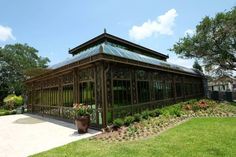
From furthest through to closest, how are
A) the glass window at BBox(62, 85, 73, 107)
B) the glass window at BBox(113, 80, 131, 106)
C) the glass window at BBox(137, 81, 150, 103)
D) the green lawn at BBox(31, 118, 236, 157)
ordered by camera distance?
the glass window at BBox(62, 85, 73, 107)
the glass window at BBox(137, 81, 150, 103)
the glass window at BBox(113, 80, 131, 106)
the green lawn at BBox(31, 118, 236, 157)

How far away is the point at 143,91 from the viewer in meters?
11.1

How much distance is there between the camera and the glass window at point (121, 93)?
29.2 feet

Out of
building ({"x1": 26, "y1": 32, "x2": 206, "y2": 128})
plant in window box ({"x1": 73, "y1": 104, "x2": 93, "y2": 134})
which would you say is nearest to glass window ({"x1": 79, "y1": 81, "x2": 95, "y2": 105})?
building ({"x1": 26, "y1": 32, "x2": 206, "y2": 128})

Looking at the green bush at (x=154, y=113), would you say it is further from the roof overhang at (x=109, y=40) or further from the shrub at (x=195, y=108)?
the roof overhang at (x=109, y=40)

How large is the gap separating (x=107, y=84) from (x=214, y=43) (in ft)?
57.8

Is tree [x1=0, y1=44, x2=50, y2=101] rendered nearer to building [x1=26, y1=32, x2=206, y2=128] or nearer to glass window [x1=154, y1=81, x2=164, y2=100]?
building [x1=26, y1=32, x2=206, y2=128]

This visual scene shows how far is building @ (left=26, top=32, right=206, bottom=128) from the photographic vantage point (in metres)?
8.44

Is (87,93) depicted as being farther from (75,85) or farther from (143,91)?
(143,91)

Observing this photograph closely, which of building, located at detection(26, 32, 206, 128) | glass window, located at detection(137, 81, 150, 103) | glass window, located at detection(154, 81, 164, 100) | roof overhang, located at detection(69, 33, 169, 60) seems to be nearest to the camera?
building, located at detection(26, 32, 206, 128)

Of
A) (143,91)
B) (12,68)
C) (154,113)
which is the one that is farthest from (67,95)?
(12,68)

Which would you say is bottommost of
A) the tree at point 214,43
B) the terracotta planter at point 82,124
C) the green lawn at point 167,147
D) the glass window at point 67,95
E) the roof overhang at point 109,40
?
the green lawn at point 167,147

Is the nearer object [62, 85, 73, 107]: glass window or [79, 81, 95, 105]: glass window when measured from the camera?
[79, 81, 95, 105]: glass window

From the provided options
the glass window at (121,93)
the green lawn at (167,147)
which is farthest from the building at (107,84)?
the green lawn at (167,147)

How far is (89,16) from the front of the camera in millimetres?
11719
